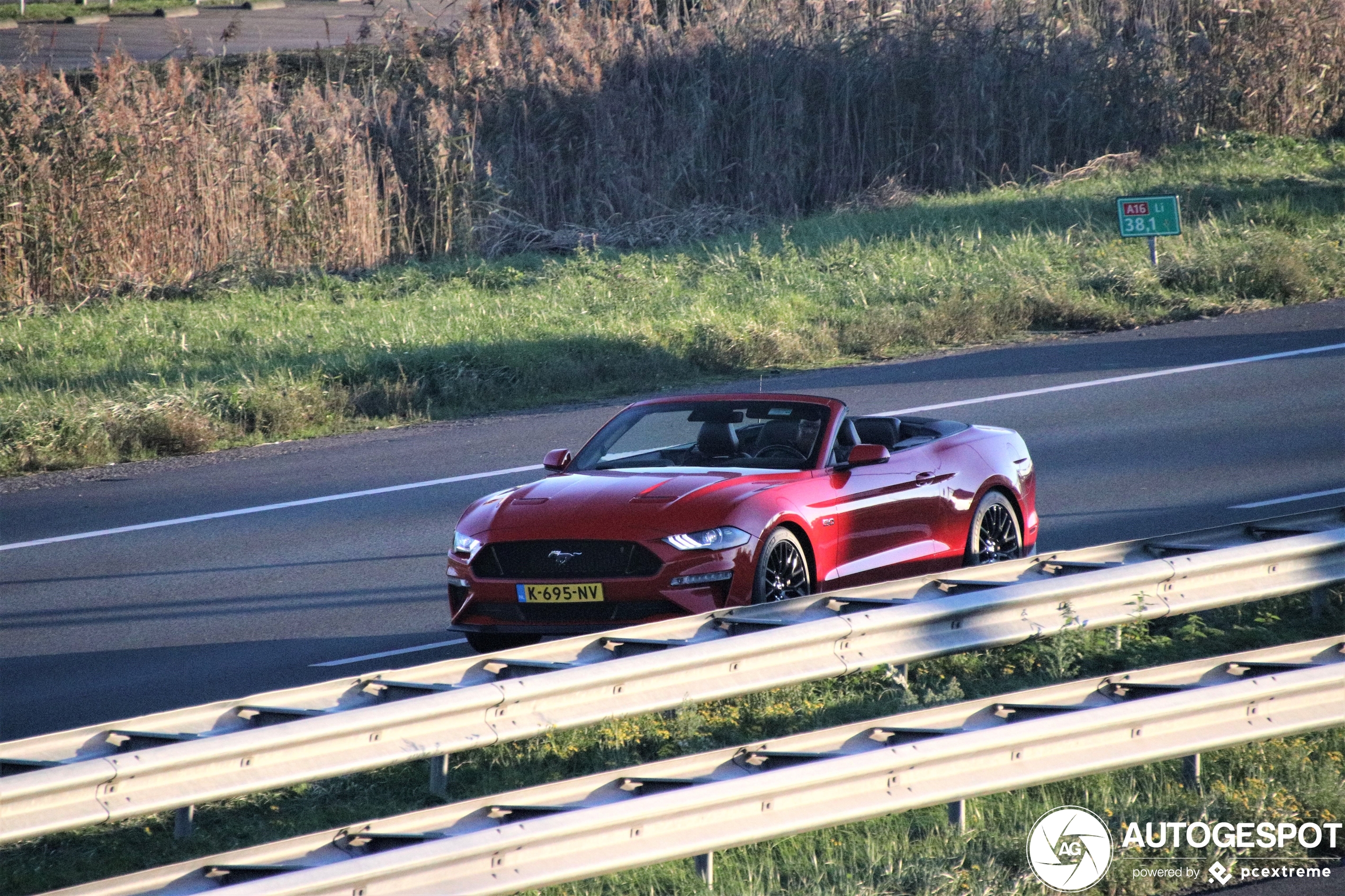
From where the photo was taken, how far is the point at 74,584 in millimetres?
11141

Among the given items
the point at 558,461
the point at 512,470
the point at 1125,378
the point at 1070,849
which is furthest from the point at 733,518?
the point at 1125,378

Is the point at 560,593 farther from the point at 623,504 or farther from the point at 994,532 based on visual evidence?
the point at 994,532

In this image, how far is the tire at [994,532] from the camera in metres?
9.72

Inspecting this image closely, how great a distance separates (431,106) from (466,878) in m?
21.7

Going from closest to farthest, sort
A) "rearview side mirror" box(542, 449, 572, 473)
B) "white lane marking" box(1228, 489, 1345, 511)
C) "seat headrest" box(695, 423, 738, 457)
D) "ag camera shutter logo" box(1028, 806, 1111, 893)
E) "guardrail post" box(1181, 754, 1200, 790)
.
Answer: "ag camera shutter logo" box(1028, 806, 1111, 893) < "guardrail post" box(1181, 754, 1200, 790) < "seat headrest" box(695, 423, 738, 457) < "rearview side mirror" box(542, 449, 572, 473) < "white lane marking" box(1228, 489, 1345, 511)

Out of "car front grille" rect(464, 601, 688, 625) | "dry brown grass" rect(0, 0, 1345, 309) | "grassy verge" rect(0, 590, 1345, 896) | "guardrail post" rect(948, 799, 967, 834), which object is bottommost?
"grassy verge" rect(0, 590, 1345, 896)

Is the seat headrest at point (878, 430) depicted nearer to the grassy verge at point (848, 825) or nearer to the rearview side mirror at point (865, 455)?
the rearview side mirror at point (865, 455)

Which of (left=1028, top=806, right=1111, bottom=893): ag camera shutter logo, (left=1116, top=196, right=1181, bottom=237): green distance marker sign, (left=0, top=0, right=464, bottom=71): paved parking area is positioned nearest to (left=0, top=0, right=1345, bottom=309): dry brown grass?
(left=0, top=0, right=464, bottom=71): paved parking area

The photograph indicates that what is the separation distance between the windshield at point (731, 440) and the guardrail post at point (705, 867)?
4001 mm

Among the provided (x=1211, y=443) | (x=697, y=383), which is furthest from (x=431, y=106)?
(x=1211, y=443)

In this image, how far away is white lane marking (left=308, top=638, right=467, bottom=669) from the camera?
8.77 meters

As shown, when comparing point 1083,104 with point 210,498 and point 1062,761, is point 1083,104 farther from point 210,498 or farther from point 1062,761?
point 1062,761

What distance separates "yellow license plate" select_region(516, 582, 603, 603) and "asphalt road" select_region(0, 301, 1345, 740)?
39.8 inches

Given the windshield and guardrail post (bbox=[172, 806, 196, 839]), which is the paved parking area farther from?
guardrail post (bbox=[172, 806, 196, 839])
